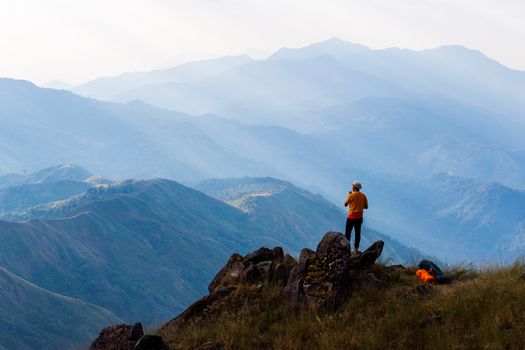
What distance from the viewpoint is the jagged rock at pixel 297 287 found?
12.4 metres

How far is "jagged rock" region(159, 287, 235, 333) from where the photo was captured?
46.4ft

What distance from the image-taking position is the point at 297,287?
1271 cm

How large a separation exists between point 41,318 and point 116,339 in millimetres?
126535

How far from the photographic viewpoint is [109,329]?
1265cm

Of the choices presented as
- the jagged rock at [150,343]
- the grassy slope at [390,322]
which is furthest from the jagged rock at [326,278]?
the jagged rock at [150,343]

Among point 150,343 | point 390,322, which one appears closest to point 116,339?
point 150,343

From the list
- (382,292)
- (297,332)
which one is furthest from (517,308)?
(297,332)

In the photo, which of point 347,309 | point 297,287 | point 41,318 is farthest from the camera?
point 41,318

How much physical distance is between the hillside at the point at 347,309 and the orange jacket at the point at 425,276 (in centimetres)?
24

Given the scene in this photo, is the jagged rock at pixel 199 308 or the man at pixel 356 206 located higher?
the man at pixel 356 206

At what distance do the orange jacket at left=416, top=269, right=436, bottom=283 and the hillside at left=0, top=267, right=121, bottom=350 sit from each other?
11118 cm

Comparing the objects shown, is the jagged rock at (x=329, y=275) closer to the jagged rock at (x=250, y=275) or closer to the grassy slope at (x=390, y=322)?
the grassy slope at (x=390, y=322)

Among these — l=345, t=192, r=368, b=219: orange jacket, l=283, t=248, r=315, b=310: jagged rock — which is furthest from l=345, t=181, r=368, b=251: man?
l=283, t=248, r=315, b=310: jagged rock

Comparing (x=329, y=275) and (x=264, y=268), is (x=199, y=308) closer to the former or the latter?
(x=264, y=268)
